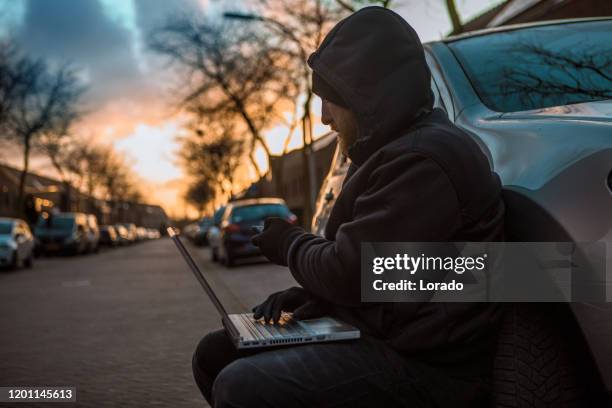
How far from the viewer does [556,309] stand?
2.07 metres

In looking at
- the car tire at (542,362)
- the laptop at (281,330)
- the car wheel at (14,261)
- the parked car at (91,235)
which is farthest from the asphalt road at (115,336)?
the parked car at (91,235)

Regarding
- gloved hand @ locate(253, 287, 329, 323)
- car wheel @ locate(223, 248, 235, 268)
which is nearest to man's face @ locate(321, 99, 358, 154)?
gloved hand @ locate(253, 287, 329, 323)

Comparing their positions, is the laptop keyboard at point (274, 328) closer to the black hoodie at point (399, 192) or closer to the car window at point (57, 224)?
the black hoodie at point (399, 192)

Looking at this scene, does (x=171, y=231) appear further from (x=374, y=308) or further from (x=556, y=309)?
(x=556, y=309)

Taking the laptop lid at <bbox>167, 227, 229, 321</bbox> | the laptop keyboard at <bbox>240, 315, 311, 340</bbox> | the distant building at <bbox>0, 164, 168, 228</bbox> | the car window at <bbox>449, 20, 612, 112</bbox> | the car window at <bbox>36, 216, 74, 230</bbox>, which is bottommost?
the laptop keyboard at <bbox>240, 315, 311, 340</bbox>

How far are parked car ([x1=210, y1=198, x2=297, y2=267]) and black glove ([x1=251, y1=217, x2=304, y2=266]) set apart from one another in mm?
15813

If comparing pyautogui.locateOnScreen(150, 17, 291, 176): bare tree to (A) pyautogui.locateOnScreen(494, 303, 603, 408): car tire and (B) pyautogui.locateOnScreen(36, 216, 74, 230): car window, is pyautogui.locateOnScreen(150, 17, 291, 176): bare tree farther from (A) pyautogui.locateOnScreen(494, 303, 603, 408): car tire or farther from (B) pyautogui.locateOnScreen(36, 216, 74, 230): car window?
(A) pyautogui.locateOnScreen(494, 303, 603, 408): car tire

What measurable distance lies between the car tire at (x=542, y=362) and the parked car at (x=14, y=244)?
21.6 meters

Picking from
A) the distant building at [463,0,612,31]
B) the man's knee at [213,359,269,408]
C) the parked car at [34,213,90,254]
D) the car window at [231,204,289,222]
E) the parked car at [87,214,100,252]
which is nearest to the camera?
the man's knee at [213,359,269,408]

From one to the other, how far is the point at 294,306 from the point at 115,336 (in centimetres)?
533

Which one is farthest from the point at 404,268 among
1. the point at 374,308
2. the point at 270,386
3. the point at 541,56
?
the point at 541,56

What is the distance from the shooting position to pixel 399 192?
5.86 feet

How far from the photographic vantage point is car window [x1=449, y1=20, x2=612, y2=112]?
2986 mm

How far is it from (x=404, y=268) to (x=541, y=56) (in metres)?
1.84
